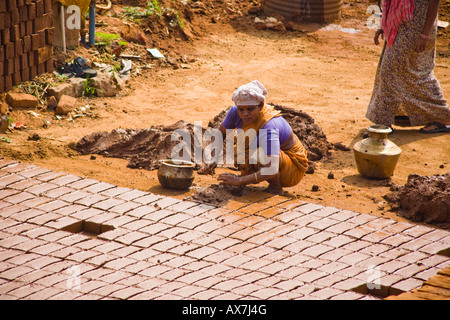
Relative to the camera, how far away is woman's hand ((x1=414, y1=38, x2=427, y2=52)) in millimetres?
7473

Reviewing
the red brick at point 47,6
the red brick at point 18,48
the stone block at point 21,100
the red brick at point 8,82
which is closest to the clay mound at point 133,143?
the stone block at point 21,100

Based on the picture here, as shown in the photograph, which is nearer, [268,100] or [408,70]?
[408,70]

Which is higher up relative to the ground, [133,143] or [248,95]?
[248,95]

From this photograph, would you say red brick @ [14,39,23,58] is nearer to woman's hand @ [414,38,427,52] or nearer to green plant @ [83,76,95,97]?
green plant @ [83,76,95,97]

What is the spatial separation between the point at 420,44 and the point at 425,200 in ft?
8.55

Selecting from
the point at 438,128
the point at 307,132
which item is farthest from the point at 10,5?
the point at 438,128

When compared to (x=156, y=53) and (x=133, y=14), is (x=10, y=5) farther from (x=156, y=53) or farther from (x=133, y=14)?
(x=133, y=14)

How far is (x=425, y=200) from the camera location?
18.6ft

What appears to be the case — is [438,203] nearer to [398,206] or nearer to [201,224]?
[398,206]

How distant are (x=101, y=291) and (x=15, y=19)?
517cm

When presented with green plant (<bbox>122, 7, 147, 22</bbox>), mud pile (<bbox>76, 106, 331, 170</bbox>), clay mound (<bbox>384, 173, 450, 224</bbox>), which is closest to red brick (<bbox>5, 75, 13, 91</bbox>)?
mud pile (<bbox>76, 106, 331, 170</bbox>)

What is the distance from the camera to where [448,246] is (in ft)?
16.3

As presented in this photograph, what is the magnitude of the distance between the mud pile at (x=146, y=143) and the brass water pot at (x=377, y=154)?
0.74m

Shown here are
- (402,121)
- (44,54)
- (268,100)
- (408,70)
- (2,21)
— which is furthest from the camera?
(268,100)
